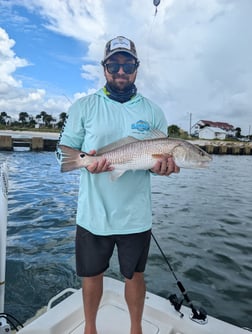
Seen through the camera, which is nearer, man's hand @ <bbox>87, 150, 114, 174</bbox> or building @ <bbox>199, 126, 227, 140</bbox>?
man's hand @ <bbox>87, 150, 114, 174</bbox>

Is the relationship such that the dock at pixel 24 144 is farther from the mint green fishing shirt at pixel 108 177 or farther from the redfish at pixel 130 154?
the redfish at pixel 130 154

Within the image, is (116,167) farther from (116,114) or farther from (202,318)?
(202,318)

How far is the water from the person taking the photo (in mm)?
4438

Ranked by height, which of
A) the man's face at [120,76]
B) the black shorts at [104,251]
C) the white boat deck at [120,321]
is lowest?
the white boat deck at [120,321]

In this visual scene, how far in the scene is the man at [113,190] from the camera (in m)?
2.42

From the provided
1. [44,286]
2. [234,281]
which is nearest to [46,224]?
[44,286]

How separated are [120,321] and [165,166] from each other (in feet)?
5.41

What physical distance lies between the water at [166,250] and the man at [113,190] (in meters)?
2.05

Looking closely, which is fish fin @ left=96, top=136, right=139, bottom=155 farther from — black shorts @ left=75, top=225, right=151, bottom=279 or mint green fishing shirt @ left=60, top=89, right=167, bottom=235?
black shorts @ left=75, top=225, right=151, bottom=279

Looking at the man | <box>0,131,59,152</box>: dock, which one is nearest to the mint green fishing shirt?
the man

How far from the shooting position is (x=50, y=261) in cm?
530

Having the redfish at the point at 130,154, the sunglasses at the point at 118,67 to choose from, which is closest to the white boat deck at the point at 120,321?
the redfish at the point at 130,154

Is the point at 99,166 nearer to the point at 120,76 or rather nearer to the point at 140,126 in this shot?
the point at 140,126

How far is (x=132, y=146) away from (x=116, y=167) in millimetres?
213
